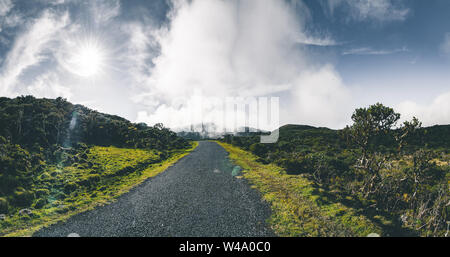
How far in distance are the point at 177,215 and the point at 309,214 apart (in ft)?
18.2

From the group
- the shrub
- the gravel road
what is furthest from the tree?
the shrub

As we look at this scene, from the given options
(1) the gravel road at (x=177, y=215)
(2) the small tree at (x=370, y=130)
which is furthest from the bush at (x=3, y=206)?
(2) the small tree at (x=370, y=130)

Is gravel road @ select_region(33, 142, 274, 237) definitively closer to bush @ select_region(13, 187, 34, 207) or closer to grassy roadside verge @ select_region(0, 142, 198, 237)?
grassy roadside verge @ select_region(0, 142, 198, 237)

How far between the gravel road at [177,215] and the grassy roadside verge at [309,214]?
62 cm

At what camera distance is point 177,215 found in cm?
718

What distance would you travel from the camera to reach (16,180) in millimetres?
10039

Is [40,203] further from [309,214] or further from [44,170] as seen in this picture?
[309,214]

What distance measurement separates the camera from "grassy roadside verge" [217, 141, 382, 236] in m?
5.86

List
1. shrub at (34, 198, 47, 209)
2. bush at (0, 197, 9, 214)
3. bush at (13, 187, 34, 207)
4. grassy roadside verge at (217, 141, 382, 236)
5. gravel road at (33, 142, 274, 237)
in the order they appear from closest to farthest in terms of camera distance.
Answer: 1. grassy roadside verge at (217, 141, 382, 236)
2. gravel road at (33, 142, 274, 237)
3. bush at (0, 197, 9, 214)
4. shrub at (34, 198, 47, 209)
5. bush at (13, 187, 34, 207)

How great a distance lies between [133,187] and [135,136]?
96.2 ft

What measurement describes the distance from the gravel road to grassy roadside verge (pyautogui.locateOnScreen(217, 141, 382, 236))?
0.62 m

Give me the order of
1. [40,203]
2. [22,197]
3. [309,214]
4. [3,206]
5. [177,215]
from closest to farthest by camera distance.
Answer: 1. [309,214]
2. [177,215]
3. [3,206]
4. [40,203]
5. [22,197]

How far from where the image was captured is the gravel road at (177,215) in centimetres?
601

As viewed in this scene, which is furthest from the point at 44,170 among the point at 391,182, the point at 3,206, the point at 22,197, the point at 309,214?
the point at 391,182
